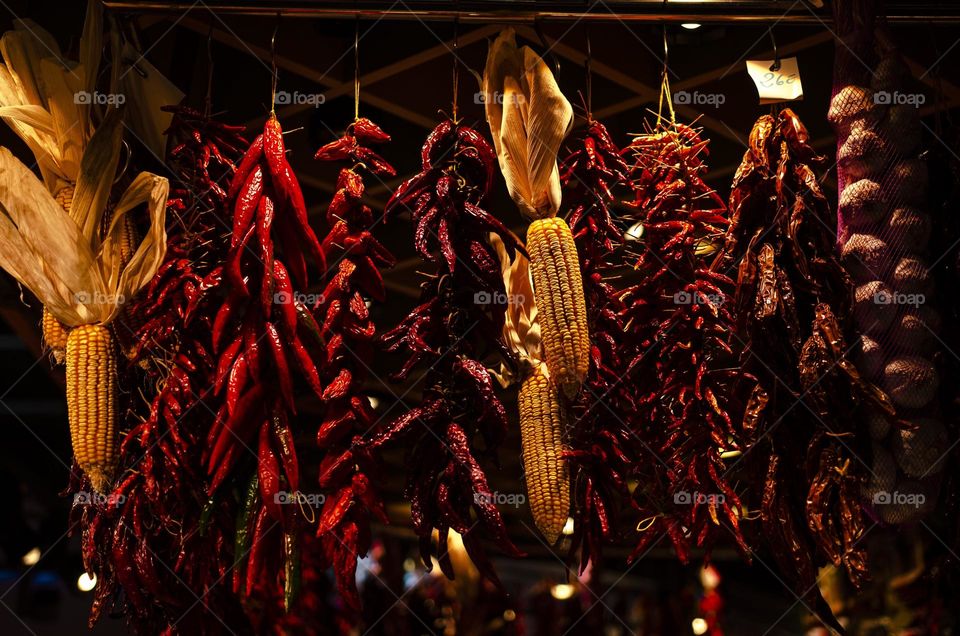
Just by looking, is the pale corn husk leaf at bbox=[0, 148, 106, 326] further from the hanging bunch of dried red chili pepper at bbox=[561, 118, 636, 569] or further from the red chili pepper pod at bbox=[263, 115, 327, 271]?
the hanging bunch of dried red chili pepper at bbox=[561, 118, 636, 569]

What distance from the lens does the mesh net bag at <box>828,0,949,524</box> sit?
314 centimetres

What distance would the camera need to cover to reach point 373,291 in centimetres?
334

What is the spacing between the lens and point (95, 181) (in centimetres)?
332

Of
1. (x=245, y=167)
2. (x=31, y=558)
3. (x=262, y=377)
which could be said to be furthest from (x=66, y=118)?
(x=31, y=558)

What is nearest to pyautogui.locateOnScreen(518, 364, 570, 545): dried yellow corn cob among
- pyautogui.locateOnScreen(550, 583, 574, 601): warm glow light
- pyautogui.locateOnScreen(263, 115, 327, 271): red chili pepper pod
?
pyautogui.locateOnScreen(263, 115, 327, 271): red chili pepper pod

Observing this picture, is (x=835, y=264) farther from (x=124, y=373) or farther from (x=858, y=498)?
(x=124, y=373)

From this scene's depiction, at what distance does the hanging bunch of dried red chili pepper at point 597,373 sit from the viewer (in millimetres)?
3242

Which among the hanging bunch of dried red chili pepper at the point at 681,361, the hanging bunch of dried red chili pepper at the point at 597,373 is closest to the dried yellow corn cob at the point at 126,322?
the hanging bunch of dried red chili pepper at the point at 597,373

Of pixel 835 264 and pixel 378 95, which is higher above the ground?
pixel 378 95

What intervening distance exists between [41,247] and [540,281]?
5.45 feet

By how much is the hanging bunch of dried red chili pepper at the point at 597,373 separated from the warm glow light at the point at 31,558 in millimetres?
4096

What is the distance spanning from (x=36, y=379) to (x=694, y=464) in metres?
5.08

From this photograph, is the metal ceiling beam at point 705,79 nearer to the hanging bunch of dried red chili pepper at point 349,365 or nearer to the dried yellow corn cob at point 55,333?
the hanging bunch of dried red chili pepper at point 349,365

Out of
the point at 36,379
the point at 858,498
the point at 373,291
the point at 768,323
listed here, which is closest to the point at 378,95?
the point at 373,291
